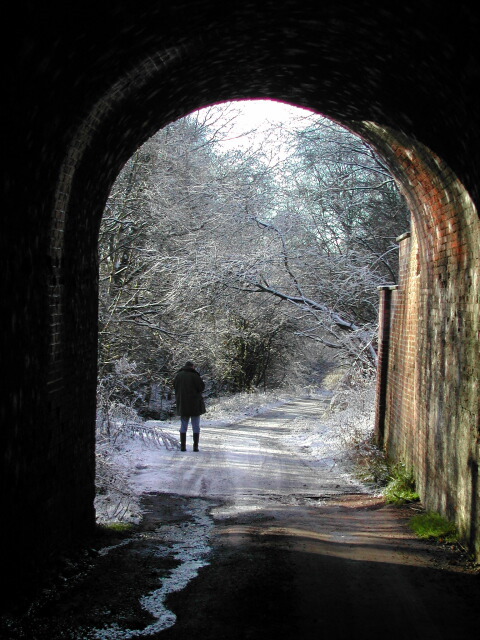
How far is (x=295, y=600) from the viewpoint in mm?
4598

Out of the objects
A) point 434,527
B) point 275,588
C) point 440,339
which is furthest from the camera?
point 440,339

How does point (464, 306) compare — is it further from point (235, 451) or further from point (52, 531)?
point (235, 451)

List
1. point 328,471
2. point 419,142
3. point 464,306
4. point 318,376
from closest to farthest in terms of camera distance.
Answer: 1. point 464,306
2. point 419,142
3. point 328,471
4. point 318,376

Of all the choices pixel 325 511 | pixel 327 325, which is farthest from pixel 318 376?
pixel 325 511

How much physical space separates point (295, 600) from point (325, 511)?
137 inches

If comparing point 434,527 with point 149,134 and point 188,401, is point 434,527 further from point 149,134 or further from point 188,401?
point 188,401

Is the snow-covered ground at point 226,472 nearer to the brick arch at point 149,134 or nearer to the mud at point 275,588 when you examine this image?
the mud at point 275,588

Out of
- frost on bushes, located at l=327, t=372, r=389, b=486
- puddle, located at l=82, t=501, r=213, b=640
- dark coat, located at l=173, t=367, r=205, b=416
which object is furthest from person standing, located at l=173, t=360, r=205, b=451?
puddle, located at l=82, t=501, r=213, b=640

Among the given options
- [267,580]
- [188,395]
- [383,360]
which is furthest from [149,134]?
→ [188,395]

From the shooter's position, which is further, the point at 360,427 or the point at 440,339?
the point at 360,427

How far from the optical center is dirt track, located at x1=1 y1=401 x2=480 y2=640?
4.14m

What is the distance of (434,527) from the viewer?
6531 millimetres

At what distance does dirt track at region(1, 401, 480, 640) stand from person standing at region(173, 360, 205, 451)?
455cm

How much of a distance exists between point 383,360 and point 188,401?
4038 mm
